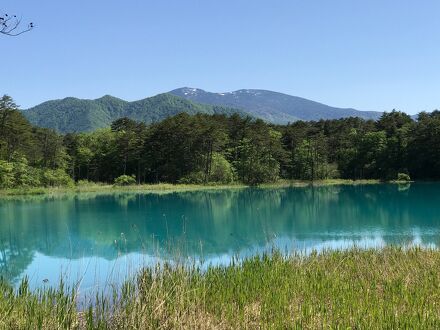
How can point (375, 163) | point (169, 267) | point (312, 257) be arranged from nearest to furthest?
point (169, 267) < point (312, 257) < point (375, 163)

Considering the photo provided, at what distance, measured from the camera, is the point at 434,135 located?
147 ft

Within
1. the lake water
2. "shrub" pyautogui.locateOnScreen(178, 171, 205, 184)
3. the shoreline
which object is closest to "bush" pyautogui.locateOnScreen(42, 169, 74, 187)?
the shoreline

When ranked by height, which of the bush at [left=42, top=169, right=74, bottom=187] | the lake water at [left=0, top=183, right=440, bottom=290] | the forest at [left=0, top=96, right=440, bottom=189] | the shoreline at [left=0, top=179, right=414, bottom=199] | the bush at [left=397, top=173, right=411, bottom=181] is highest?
the forest at [left=0, top=96, right=440, bottom=189]

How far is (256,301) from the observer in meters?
5.48

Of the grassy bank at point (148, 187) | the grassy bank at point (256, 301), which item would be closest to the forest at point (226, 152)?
the grassy bank at point (148, 187)

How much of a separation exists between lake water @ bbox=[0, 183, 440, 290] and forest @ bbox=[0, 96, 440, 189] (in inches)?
564

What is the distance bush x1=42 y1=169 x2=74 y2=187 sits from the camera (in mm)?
41500

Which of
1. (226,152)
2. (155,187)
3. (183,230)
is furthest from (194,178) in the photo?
(183,230)

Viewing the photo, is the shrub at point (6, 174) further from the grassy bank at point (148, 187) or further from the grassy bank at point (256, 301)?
the grassy bank at point (256, 301)

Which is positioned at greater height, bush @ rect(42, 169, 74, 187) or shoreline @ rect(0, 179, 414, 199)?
bush @ rect(42, 169, 74, 187)

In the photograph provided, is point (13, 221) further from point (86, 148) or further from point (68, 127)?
point (68, 127)

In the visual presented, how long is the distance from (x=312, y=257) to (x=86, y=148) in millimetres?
46960

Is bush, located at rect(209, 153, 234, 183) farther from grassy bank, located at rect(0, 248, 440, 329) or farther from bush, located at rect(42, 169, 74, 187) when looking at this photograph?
grassy bank, located at rect(0, 248, 440, 329)

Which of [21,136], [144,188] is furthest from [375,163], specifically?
[21,136]
